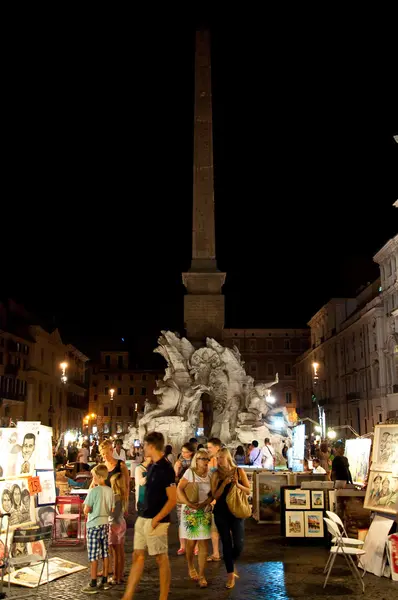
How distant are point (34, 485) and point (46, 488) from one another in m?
0.49

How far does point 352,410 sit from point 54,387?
2541cm

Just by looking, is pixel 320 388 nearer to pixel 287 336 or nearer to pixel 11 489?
pixel 287 336

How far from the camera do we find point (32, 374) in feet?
156

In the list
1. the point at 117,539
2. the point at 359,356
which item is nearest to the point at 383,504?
the point at 117,539

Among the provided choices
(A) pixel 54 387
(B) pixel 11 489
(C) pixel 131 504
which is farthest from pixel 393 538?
(A) pixel 54 387

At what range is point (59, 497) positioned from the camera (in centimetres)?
987

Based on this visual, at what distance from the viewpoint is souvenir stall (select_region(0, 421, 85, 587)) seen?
7.91 meters

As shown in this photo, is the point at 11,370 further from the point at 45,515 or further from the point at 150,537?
the point at 150,537

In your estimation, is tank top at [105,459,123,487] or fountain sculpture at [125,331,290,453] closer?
tank top at [105,459,123,487]

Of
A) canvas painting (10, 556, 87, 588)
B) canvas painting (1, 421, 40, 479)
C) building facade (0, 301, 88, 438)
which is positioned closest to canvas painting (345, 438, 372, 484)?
canvas painting (10, 556, 87, 588)

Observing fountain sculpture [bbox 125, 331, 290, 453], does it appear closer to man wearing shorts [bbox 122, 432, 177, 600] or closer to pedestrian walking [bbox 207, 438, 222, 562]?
pedestrian walking [bbox 207, 438, 222, 562]

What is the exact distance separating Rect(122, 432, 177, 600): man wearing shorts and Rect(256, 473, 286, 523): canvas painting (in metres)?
6.03

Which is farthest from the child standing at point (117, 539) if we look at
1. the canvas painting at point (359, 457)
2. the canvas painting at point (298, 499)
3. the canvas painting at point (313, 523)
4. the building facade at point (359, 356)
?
the building facade at point (359, 356)

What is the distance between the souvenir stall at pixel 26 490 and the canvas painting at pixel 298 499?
345 centimetres
